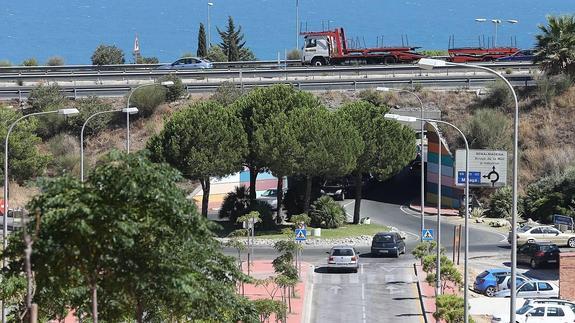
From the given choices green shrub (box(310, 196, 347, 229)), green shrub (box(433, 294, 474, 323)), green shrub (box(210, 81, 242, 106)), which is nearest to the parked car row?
green shrub (box(433, 294, 474, 323))

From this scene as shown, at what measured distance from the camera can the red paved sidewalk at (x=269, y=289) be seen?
39.9m

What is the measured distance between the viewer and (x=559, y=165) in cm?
7506

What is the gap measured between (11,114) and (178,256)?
50753mm

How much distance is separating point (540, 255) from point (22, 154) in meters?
29.3

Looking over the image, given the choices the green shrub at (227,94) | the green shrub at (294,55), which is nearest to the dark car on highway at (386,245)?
the green shrub at (227,94)

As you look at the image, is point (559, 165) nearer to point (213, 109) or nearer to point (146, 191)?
point (213, 109)

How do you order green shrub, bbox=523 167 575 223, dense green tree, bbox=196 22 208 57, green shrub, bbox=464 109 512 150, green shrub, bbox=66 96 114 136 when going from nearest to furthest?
1. green shrub, bbox=523 167 575 223
2. green shrub, bbox=464 109 512 150
3. green shrub, bbox=66 96 114 136
4. dense green tree, bbox=196 22 208 57

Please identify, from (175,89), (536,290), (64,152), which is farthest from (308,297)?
(175,89)

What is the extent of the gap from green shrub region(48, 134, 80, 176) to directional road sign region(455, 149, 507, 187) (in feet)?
72.9

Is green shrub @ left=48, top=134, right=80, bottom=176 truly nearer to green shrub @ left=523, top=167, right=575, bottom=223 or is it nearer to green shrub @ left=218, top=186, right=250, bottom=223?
green shrub @ left=218, top=186, right=250, bottom=223

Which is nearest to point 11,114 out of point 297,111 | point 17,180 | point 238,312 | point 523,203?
point 17,180

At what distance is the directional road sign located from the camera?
6378 cm

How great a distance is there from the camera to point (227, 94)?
7906 cm

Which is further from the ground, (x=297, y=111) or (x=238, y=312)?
(x=297, y=111)
